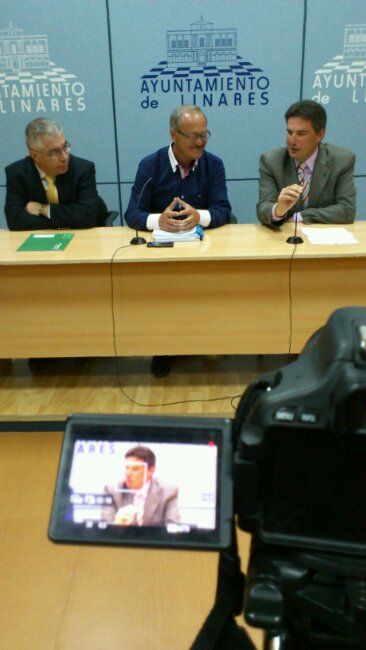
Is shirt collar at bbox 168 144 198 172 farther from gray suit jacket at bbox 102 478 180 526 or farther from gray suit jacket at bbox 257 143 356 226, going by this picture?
gray suit jacket at bbox 102 478 180 526

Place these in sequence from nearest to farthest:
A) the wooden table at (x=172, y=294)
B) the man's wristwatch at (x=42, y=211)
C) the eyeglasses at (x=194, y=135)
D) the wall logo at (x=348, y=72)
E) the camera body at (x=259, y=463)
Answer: the camera body at (x=259, y=463)
the wooden table at (x=172, y=294)
the eyeglasses at (x=194, y=135)
the man's wristwatch at (x=42, y=211)
the wall logo at (x=348, y=72)

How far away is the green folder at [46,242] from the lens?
2.49 m

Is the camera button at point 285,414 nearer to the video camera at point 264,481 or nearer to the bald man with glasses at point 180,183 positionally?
the video camera at point 264,481

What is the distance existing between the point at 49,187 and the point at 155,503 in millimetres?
2582

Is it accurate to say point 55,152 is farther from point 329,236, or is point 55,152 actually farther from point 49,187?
point 329,236

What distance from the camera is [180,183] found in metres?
2.97

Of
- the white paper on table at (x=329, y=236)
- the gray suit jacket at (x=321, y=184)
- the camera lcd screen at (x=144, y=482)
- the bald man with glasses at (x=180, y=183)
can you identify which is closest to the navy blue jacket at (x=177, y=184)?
the bald man with glasses at (x=180, y=183)

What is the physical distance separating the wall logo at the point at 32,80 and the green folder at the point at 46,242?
5.23 feet

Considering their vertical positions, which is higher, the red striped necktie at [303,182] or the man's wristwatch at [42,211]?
the red striped necktie at [303,182]

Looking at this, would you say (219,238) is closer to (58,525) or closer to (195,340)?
(195,340)

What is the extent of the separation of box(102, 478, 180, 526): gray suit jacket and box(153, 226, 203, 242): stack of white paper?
1954 millimetres

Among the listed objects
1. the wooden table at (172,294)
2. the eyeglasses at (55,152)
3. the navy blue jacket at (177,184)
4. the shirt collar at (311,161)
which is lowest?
the wooden table at (172,294)

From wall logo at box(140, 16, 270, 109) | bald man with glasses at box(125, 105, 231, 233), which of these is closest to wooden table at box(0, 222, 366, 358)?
bald man with glasses at box(125, 105, 231, 233)

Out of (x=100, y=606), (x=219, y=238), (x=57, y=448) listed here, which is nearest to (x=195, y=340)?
(x=219, y=238)
